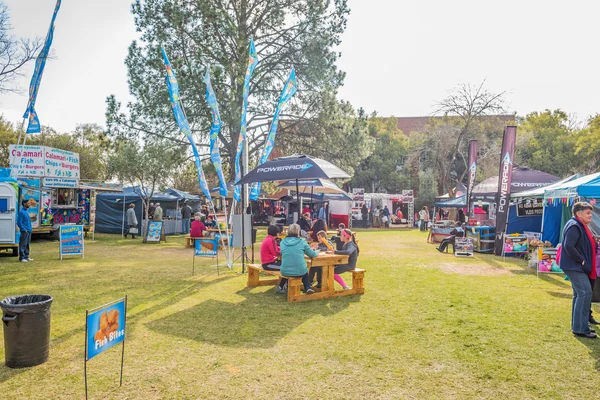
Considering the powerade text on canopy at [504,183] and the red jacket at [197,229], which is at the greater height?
the powerade text on canopy at [504,183]

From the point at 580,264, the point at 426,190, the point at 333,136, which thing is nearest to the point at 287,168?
the point at 580,264

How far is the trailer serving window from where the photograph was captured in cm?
1773

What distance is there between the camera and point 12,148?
42.4ft

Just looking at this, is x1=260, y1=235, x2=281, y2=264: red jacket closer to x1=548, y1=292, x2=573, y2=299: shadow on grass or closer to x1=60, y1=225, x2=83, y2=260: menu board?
x1=548, y1=292, x2=573, y2=299: shadow on grass

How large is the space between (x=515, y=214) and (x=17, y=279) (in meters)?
14.9

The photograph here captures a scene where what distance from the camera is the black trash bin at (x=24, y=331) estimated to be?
13.4 ft

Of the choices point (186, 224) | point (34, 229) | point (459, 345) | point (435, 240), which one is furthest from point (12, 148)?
point (435, 240)

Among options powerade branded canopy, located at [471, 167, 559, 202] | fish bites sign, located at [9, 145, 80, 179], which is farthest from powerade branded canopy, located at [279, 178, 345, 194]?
fish bites sign, located at [9, 145, 80, 179]

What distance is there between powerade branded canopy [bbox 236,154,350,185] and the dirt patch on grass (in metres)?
3.94

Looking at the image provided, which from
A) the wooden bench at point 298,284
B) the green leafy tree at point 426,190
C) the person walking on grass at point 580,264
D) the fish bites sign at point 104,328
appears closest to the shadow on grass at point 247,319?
the wooden bench at point 298,284

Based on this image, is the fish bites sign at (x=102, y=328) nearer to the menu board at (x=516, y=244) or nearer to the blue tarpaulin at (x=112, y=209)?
the menu board at (x=516, y=244)

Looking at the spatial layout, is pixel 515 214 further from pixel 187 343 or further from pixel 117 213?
pixel 117 213

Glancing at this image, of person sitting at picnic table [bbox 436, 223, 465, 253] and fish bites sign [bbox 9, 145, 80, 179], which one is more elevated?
fish bites sign [bbox 9, 145, 80, 179]

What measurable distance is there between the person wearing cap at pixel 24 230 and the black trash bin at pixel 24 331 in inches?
307
